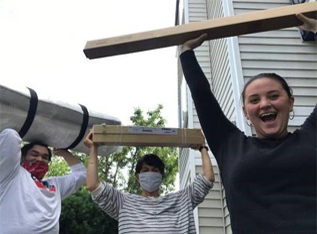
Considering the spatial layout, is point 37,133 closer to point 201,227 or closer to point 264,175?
point 264,175

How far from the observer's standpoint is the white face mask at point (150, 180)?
241 cm

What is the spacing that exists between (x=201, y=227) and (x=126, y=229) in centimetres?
247

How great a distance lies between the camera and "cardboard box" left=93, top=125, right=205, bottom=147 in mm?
2361

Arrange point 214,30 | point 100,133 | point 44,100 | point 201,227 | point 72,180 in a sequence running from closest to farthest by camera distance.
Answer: point 214,30 → point 100,133 → point 44,100 → point 72,180 → point 201,227

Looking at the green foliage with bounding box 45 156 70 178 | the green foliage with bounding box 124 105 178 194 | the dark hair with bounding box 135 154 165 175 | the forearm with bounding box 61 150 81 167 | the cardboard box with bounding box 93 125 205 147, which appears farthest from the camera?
the green foliage with bounding box 45 156 70 178

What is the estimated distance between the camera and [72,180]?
2.86 meters

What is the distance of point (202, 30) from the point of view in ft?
5.22

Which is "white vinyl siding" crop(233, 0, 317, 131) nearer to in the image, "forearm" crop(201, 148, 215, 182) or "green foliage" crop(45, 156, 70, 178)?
"forearm" crop(201, 148, 215, 182)

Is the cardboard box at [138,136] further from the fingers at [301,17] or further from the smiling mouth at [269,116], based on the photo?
the fingers at [301,17]

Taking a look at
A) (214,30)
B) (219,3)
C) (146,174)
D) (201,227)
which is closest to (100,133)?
(146,174)

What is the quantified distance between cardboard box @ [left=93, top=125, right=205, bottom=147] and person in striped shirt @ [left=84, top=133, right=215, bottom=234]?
93 millimetres

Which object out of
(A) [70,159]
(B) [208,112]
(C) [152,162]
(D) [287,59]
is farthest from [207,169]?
(D) [287,59]

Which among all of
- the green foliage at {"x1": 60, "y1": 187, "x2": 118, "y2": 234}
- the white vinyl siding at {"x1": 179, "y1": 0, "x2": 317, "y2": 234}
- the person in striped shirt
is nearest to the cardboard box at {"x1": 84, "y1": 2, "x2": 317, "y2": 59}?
the person in striped shirt

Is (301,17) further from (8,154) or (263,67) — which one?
(263,67)
